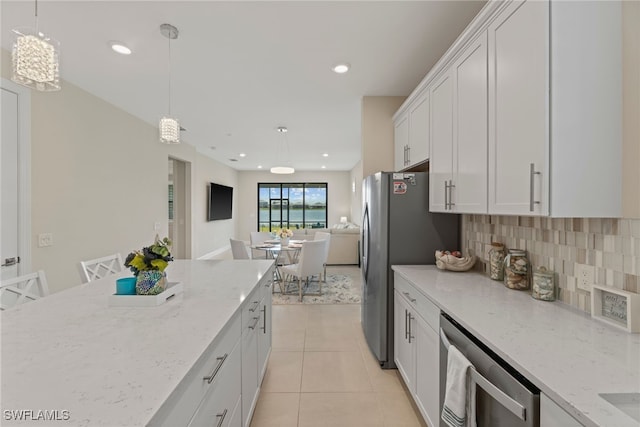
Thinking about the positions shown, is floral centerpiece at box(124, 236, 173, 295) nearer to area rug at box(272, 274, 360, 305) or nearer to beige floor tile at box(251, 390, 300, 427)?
beige floor tile at box(251, 390, 300, 427)

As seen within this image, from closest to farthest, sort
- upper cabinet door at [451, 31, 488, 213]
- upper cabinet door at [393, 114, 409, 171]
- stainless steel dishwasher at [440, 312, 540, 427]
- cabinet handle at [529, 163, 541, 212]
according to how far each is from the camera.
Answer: stainless steel dishwasher at [440, 312, 540, 427] → cabinet handle at [529, 163, 541, 212] → upper cabinet door at [451, 31, 488, 213] → upper cabinet door at [393, 114, 409, 171]

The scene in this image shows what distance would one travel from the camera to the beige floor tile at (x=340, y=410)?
1940mm

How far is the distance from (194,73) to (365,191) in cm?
204

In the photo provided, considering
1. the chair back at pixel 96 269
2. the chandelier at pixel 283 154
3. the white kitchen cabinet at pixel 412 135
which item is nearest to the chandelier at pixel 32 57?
the chair back at pixel 96 269

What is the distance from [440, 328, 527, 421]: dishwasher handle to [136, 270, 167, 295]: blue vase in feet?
4.75

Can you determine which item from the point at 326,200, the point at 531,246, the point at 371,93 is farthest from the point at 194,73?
the point at 326,200

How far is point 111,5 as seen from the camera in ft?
6.28

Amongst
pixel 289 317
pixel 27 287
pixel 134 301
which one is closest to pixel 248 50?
pixel 134 301

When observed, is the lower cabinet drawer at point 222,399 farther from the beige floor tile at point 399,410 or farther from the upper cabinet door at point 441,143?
the upper cabinet door at point 441,143

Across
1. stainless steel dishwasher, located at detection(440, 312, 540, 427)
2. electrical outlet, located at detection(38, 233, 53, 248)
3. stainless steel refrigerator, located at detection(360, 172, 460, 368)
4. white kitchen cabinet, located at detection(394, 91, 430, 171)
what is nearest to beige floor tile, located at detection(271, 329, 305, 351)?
stainless steel refrigerator, located at detection(360, 172, 460, 368)

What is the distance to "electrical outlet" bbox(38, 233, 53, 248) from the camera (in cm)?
281

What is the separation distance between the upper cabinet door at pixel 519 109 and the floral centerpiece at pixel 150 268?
5.70 ft

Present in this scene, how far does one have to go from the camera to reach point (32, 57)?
4.47 ft

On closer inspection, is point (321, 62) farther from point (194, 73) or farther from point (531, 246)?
point (531, 246)
